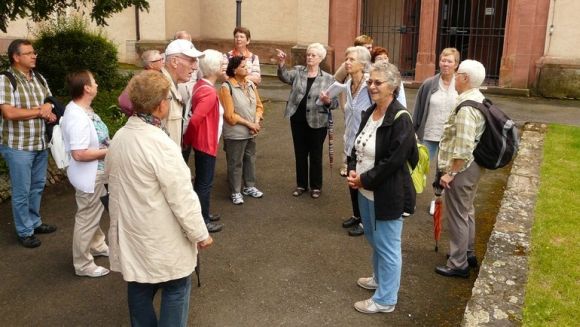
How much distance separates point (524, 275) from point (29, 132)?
450 cm

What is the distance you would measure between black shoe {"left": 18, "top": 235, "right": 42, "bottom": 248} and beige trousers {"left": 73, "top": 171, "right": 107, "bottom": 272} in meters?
0.84

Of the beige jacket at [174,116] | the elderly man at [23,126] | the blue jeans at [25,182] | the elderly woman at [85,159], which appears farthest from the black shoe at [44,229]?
the beige jacket at [174,116]

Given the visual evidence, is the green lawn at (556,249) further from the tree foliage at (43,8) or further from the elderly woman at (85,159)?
the tree foliage at (43,8)

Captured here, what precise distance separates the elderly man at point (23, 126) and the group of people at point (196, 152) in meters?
0.01

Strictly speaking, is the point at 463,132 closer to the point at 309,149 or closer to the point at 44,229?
the point at 309,149

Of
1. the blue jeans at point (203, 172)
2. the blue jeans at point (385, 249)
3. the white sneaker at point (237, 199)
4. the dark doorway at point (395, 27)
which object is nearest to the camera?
the blue jeans at point (385, 249)

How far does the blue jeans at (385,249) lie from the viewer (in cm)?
412

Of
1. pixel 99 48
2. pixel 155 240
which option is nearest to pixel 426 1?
pixel 99 48

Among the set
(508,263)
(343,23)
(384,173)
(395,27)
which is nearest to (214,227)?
(384,173)

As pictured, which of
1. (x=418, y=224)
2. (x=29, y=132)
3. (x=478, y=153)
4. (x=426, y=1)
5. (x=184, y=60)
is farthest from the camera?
(x=426, y=1)

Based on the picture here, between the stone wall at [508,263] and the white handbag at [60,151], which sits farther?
the white handbag at [60,151]

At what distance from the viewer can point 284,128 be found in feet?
35.1

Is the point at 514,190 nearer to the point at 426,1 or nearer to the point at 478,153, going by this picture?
the point at 478,153

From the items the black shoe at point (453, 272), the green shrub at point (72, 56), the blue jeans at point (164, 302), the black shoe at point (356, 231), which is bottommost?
the black shoe at point (453, 272)
